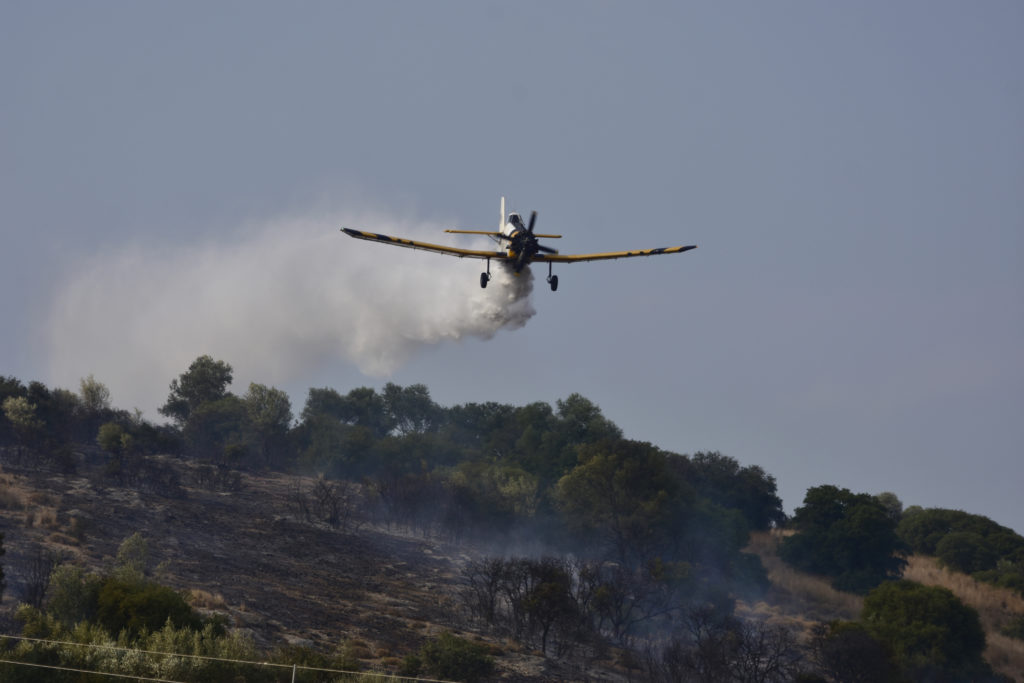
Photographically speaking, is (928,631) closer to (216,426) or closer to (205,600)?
(205,600)

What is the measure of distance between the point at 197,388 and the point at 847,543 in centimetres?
10814

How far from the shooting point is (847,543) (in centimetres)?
13200

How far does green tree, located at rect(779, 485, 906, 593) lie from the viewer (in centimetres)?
13000

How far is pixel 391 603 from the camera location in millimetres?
81875

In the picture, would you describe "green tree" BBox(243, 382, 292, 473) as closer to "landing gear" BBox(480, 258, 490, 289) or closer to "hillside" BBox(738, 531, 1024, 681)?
"hillside" BBox(738, 531, 1024, 681)

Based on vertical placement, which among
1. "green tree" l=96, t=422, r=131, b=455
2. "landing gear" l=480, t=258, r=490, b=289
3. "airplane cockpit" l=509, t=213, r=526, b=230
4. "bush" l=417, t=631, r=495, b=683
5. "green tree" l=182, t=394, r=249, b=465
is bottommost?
"bush" l=417, t=631, r=495, b=683

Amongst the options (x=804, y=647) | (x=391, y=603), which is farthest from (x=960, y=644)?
(x=391, y=603)

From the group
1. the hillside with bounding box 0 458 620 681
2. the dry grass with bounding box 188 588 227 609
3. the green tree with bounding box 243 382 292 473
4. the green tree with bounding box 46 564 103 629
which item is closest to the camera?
the green tree with bounding box 46 564 103 629

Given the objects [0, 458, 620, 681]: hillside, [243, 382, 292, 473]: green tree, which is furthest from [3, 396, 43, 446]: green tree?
[243, 382, 292, 473]: green tree

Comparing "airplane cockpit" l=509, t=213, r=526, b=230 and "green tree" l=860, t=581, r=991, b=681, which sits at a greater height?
"airplane cockpit" l=509, t=213, r=526, b=230

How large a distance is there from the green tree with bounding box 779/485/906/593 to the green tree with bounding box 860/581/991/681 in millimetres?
27502

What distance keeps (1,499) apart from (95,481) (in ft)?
52.5

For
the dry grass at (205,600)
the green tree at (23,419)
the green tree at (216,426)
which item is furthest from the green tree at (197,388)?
the dry grass at (205,600)

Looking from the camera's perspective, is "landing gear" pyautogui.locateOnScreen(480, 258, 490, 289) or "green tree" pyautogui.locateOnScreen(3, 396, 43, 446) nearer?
"landing gear" pyautogui.locateOnScreen(480, 258, 490, 289)
